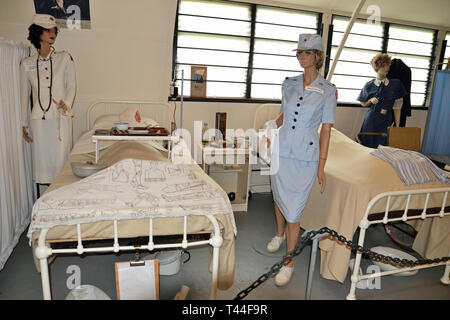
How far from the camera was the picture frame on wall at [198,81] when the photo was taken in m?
4.62

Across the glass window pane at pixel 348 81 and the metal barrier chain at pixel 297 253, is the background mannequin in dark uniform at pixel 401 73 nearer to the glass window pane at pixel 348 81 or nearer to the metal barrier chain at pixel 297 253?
the glass window pane at pixel 348 81

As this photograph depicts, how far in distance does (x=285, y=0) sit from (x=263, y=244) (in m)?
3.29

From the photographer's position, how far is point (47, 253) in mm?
1655

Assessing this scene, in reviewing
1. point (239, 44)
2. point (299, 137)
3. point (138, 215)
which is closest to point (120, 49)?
point (239, 44)

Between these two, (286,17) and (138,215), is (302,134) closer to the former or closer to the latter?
(138,215)

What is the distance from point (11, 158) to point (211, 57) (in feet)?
9.09

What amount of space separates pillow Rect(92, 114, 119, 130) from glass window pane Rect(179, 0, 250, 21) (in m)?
1.64

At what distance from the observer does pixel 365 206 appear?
270cm

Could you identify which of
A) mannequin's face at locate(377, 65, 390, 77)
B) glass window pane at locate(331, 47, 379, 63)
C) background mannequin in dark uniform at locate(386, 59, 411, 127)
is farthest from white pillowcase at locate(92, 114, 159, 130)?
background mannequin in dark uniform at locate(386, 59, 411, 127)

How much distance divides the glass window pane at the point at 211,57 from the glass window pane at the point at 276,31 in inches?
14.6

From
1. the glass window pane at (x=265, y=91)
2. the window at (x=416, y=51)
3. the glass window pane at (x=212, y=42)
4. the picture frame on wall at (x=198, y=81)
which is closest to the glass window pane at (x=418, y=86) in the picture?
the window at (x=416, y=51)

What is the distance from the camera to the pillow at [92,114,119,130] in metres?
3.99

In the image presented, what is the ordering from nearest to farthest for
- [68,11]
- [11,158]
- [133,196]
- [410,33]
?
[133,196]
[11,158]
[68,11]
[410,33]
